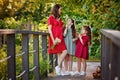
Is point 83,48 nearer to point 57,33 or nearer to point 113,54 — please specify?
point 57,33

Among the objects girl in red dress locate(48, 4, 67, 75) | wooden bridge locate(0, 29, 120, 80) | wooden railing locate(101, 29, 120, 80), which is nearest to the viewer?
wooden railing locate(101, 29, 120, 80)

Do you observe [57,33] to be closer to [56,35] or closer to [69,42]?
[56,35]

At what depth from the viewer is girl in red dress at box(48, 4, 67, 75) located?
9805 mm

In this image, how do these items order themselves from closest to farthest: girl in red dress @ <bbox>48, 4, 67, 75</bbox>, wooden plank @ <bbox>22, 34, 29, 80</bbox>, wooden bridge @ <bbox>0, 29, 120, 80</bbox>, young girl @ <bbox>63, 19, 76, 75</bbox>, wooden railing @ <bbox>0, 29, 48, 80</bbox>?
Result: wooden bridge @ <bbox>0, 29, 120, 80</bbox> → wooden railing @ <bbox>0, 29, 48, 80</bbox> → wooden plank @ <bbox>22, 34, 29, 80</bbox> → girl in red dress @ <bbox>48, 4, 67, 75</bbox> → young girl @ <bbox>63, 19, 76, 75</bbox>

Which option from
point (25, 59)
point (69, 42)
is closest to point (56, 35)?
point (69, 42)

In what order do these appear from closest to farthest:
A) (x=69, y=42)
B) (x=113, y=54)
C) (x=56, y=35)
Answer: (x=113, y=54), (x=56, y=35), (x=69, y=42)

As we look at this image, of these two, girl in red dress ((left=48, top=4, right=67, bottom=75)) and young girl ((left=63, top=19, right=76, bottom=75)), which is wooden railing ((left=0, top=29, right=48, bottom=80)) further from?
young girl ((left=63, top=19, right=76, bottom=75))

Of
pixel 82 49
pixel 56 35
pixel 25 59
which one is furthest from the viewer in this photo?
pixel 82 49

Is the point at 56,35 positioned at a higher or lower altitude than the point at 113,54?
higher

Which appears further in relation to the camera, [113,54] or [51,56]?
[51,56]

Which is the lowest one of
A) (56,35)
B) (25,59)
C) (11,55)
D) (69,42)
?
(25,59)

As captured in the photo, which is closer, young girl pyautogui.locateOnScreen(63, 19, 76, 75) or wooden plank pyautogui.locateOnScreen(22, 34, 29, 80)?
wooden plank pyautogui.locateOnScreen(22, 34, 29, 80)

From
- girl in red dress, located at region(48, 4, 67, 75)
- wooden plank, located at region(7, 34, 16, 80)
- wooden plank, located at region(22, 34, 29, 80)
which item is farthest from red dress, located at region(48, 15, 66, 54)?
wooden plank, located at region(7, 34, 16, 80)

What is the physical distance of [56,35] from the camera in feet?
32.4
